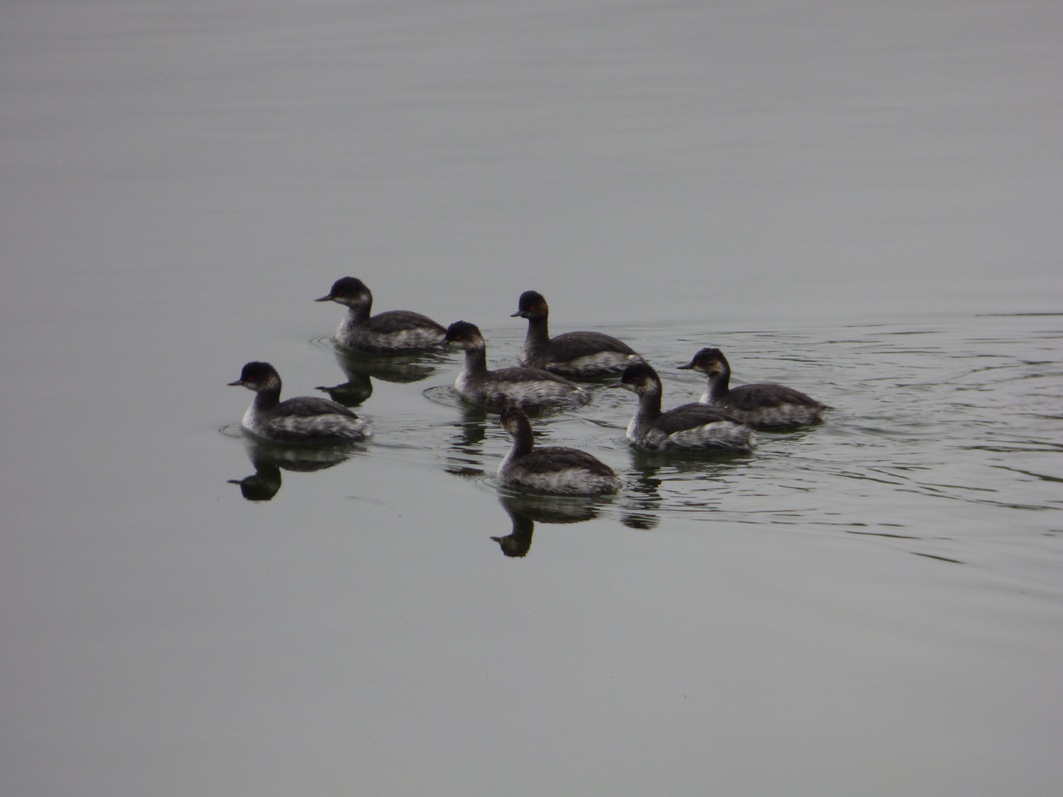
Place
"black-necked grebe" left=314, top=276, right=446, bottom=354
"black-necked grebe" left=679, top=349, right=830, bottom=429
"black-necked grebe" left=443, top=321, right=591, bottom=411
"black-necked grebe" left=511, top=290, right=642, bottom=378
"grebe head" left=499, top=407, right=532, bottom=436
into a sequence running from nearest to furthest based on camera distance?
"grebe head" left=499, top=407, right=532, bottom=436 < "black-necked grebe" left=679, top=349, right=830, bottom=429 < "black-necked grebe" left=443, top=321, right=591, bottom=411 < "black-necked grebe" left=511, top=290, right=642, bottom=378 < "black-necked grebe" left=314, top=276, right=446, bottom=354

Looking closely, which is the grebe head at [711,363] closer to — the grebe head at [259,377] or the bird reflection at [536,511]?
the bird reflection at [536,511]

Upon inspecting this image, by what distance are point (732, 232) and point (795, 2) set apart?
1058 inches

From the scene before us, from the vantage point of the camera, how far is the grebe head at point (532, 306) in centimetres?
1500

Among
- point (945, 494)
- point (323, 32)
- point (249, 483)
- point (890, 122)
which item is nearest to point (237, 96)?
point (323, 32)

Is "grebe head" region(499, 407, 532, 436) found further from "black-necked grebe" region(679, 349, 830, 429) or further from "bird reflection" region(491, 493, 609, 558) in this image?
"black-necked grebe" region(679, 349, 830, 429)

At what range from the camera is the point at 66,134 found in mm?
26172

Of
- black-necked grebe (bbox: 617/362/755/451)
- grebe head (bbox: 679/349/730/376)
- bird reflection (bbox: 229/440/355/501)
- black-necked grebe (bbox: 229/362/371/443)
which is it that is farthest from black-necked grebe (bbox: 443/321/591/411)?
bird reflection (bbox: 229/440/355/501)

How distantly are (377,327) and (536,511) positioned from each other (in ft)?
18.3

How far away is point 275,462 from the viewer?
12.3 meters

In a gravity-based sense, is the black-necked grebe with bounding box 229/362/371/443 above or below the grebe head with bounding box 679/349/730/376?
below

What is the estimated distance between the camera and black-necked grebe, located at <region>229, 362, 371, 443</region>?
1246cm

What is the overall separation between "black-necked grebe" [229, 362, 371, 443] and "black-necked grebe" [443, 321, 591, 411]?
158 cm

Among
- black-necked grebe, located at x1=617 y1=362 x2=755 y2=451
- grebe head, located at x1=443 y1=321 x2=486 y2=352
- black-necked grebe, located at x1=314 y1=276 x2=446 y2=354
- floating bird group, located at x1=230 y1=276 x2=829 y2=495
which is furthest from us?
black-necked grebe, located at x1=314 y1=276 x2=446 y2=354

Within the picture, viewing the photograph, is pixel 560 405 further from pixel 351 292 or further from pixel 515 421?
pixel 351 292
